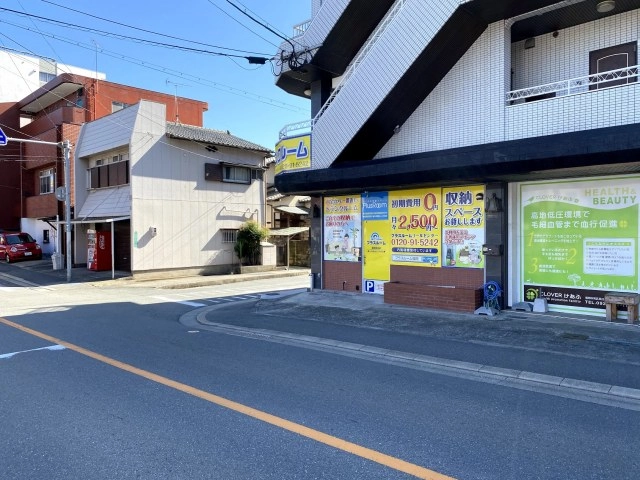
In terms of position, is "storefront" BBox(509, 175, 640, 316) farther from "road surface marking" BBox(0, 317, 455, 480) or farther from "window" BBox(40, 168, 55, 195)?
"window" BBox(40, 168, 55, 195)

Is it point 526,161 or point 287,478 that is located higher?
point 526,161

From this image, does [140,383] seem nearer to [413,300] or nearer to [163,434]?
[163,434]

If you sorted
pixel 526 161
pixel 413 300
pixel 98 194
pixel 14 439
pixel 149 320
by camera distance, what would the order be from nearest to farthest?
pixel 14 439 < pixel 526 161 < pixel 149 320 < pixel 413 300 < pixel 98 194

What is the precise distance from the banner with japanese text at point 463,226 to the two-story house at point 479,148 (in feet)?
0.12

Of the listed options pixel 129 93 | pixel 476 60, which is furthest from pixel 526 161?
pixel 129 93

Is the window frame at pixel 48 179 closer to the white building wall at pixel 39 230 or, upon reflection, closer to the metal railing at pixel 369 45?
the white building wall at pixel 39 230

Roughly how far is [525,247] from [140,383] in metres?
8.91

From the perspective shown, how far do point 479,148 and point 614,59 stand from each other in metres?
3.43

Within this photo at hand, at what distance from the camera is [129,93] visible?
102 feet

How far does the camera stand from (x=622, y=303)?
938 cm

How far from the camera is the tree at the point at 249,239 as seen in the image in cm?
2439

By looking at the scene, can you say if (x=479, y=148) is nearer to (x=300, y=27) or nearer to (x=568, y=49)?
(x=568, y=49)

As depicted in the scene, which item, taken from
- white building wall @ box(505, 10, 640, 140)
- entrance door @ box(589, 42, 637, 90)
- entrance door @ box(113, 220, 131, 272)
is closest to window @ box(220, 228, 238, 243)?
entrance door @ box(113, 220, 131, 272)

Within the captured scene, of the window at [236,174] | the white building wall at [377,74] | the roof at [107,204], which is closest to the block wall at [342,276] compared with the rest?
the white building wall at [377,74]
